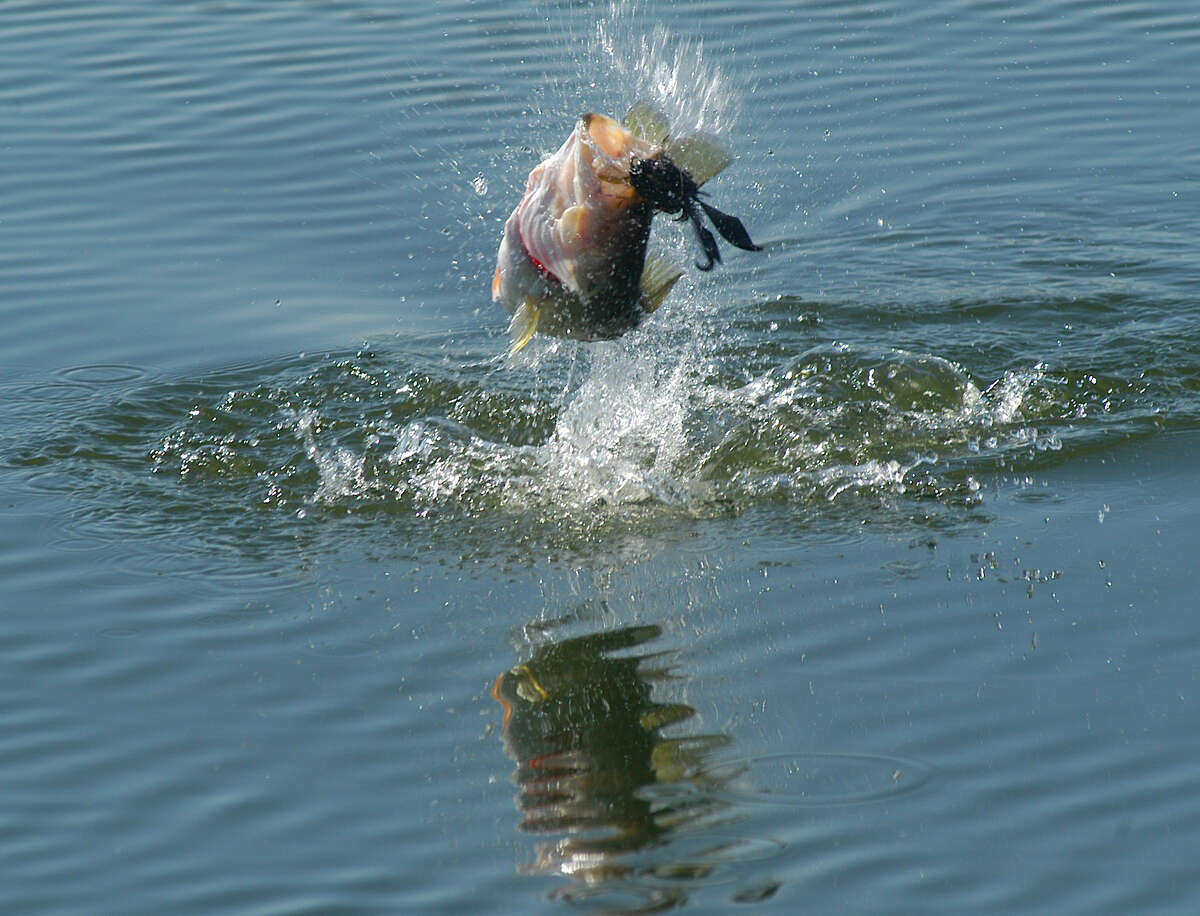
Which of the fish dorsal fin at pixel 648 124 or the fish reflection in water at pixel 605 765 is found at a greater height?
the fish dorsal fin at pixel 648 124

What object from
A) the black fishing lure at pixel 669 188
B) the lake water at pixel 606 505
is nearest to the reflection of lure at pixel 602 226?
the black fishing lure at pixel 669 188

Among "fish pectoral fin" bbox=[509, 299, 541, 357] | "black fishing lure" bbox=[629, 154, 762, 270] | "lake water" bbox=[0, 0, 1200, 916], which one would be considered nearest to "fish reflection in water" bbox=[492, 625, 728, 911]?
"lake water" bbox=[0, 0, 1200, 916]

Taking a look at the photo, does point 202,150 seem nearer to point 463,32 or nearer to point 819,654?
point 463,32

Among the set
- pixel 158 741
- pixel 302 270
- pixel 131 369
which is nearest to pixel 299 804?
pixel 158 741

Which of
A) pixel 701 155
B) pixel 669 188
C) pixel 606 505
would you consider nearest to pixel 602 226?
pixel 669 188

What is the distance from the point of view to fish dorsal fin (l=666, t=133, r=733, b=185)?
5418 millimetres

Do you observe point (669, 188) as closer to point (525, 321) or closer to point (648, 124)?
point (648, 124)

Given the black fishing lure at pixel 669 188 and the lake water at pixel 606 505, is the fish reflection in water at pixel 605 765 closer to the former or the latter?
the lake water at pixel 606 505

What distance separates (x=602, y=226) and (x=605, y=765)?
1708 millimetres

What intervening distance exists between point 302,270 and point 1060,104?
583 centimetres

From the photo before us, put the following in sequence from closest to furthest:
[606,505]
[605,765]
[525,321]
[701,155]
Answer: [605,765], [701,155], [525,321], [606,505]

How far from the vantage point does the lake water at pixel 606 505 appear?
486 centimetres

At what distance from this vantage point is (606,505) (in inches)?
284

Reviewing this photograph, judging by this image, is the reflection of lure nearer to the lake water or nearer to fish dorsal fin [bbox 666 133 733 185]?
fish dorsal fin [bbox 666 133 733 185]
